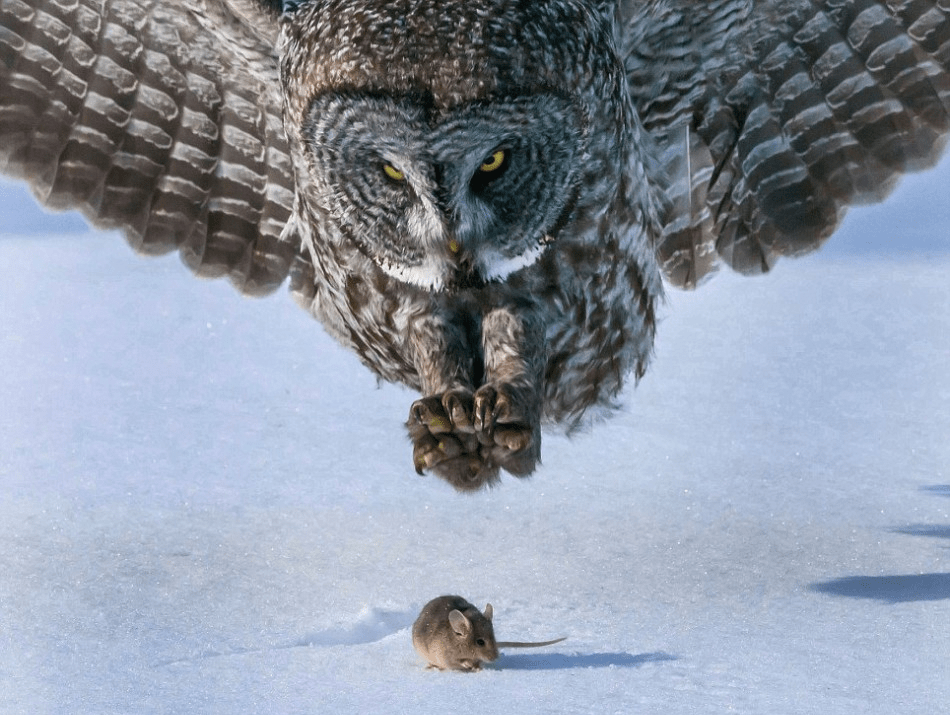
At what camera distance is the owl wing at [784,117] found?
362 centimetres

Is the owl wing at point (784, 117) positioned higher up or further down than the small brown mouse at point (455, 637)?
higher up

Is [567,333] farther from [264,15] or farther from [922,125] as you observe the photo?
[922,125]

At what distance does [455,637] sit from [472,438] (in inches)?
29.4

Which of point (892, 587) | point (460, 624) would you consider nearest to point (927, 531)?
point (892, 587)

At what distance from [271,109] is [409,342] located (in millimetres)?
1078

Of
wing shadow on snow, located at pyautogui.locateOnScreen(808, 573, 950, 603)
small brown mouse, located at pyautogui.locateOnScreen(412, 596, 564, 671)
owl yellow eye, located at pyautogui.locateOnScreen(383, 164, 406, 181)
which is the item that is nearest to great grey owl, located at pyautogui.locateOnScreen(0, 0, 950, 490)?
owl yellow eye, located at pyautogui.locateOnScreen(383, 164, 406, 181)

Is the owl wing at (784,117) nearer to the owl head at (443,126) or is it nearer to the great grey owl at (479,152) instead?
the great grey owl at (479,152)

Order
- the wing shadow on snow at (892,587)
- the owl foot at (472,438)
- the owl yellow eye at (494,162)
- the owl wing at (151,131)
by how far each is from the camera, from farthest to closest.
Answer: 1. the owl wing at (151,131)
2. the wing shadow on snow at (892,587)
3. the owl yellow eye at (494,162)
4. the owl foot at (472,438)

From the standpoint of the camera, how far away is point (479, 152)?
271 cm

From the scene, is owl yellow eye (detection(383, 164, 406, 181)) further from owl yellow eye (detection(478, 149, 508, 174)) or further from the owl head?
owl yellow eye (detection(478, 149, 508, 174))

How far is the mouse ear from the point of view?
3.23 m

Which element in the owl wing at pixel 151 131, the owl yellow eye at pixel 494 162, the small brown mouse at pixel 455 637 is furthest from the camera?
the owl wing at pixel 151 131

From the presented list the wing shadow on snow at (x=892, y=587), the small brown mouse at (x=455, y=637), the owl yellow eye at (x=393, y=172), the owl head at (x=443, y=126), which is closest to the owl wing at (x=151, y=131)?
the owl head at (x=443, y=126)

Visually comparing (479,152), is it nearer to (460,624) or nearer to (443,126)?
(443,126)
